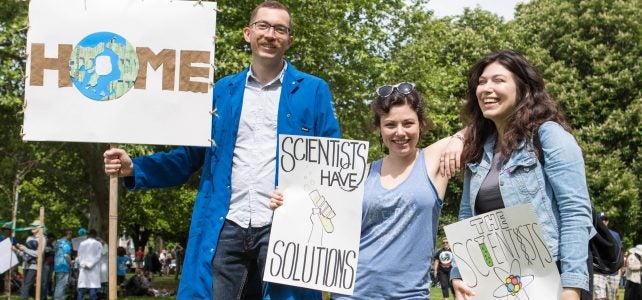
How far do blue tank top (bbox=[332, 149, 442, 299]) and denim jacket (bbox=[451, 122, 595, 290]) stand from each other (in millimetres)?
867

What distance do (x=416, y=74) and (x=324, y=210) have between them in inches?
873

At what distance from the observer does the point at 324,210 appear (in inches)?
196

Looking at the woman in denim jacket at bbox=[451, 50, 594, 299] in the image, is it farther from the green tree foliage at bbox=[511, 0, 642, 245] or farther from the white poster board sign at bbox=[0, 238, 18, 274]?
the green tree foliage at bbox=[511, 0, 642, 245]

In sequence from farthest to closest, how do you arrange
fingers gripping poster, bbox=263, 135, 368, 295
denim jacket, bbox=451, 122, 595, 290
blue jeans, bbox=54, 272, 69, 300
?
blue jeans, bbox=54, 272, 69, 300
fingers gripping poster, bbox=263, 135, 368, 295
denim jacket, bbox=451, 122, 595, 290

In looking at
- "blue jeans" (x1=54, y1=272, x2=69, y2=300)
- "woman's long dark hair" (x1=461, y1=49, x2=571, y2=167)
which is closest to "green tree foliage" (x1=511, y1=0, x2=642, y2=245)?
"blue jeans" (x1=54, y1=272, x2=69, y2=300)

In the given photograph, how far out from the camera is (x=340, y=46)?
23.0 m

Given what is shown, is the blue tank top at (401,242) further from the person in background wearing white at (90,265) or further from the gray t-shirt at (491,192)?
the person in background wearing white at (90,265)

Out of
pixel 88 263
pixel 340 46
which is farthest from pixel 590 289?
pixel 340 46

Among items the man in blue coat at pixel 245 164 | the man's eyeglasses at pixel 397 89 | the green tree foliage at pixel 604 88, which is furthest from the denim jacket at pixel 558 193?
the green tree foliage at pixel 604 88

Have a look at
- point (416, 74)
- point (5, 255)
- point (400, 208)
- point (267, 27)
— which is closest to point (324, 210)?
point (400, 208)

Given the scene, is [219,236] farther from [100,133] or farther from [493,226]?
[493,226]

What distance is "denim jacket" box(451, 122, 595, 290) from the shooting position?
12.2 ft

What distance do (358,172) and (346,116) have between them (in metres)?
18.4

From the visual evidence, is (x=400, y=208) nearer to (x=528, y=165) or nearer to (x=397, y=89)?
(x=397, y=89)
